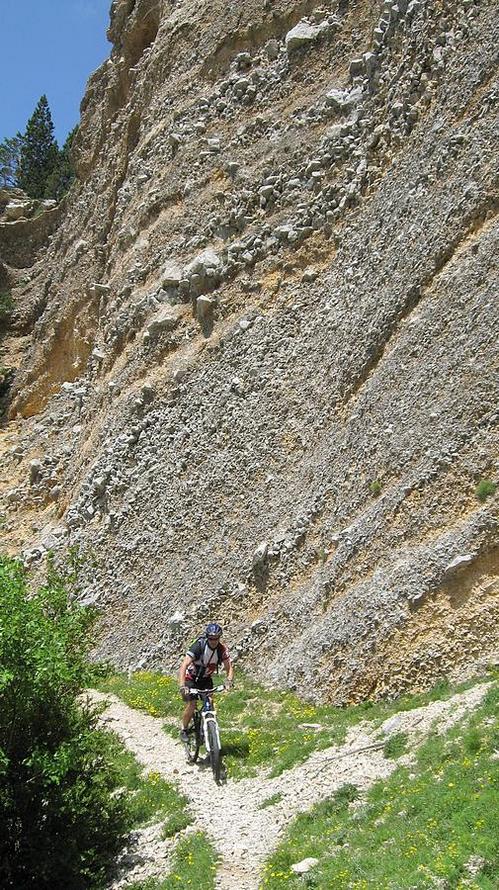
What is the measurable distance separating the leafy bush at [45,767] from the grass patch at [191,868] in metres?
1.11

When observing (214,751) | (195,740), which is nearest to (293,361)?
(195,740)

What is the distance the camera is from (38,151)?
203 feet

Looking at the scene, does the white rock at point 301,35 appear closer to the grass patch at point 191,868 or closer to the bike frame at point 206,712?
the bike frame at point 206,712

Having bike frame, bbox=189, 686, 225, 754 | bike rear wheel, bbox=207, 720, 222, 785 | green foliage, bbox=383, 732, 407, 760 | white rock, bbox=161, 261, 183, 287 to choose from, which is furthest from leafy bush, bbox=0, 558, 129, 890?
white rock, bbox=161, 261, 183, 287

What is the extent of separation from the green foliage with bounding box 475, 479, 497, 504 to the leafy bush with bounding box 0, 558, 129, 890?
6.37m

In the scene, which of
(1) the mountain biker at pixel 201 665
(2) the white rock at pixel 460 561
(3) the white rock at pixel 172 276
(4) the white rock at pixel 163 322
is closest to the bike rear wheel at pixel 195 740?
(1) the mountain biker at pixel 201 665

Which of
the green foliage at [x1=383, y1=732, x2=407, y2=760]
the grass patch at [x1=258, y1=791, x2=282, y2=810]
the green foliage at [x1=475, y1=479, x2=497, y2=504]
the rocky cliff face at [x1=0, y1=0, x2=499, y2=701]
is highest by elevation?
the rocky cliff face at [x1=0, y1=0, x2=499, y2=701]

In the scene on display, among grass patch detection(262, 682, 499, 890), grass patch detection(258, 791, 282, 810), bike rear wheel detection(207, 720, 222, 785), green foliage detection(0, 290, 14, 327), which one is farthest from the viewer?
green foliage detection(0, 290, 14, 327)

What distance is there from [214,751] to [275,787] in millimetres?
1074

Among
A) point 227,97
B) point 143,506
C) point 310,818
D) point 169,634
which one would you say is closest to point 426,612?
point 310,818

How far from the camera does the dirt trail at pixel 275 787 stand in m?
10.1

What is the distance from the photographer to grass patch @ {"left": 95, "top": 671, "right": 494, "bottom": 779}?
40.6ft

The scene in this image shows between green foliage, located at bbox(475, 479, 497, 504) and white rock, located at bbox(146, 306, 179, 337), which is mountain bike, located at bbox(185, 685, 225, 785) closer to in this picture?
green foliage, located at bbox(475, 479, 497, 504)

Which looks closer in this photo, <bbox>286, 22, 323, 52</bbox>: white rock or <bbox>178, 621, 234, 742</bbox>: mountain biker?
<bbox>178, 621, 234, 742</bbox>: mountain biker
